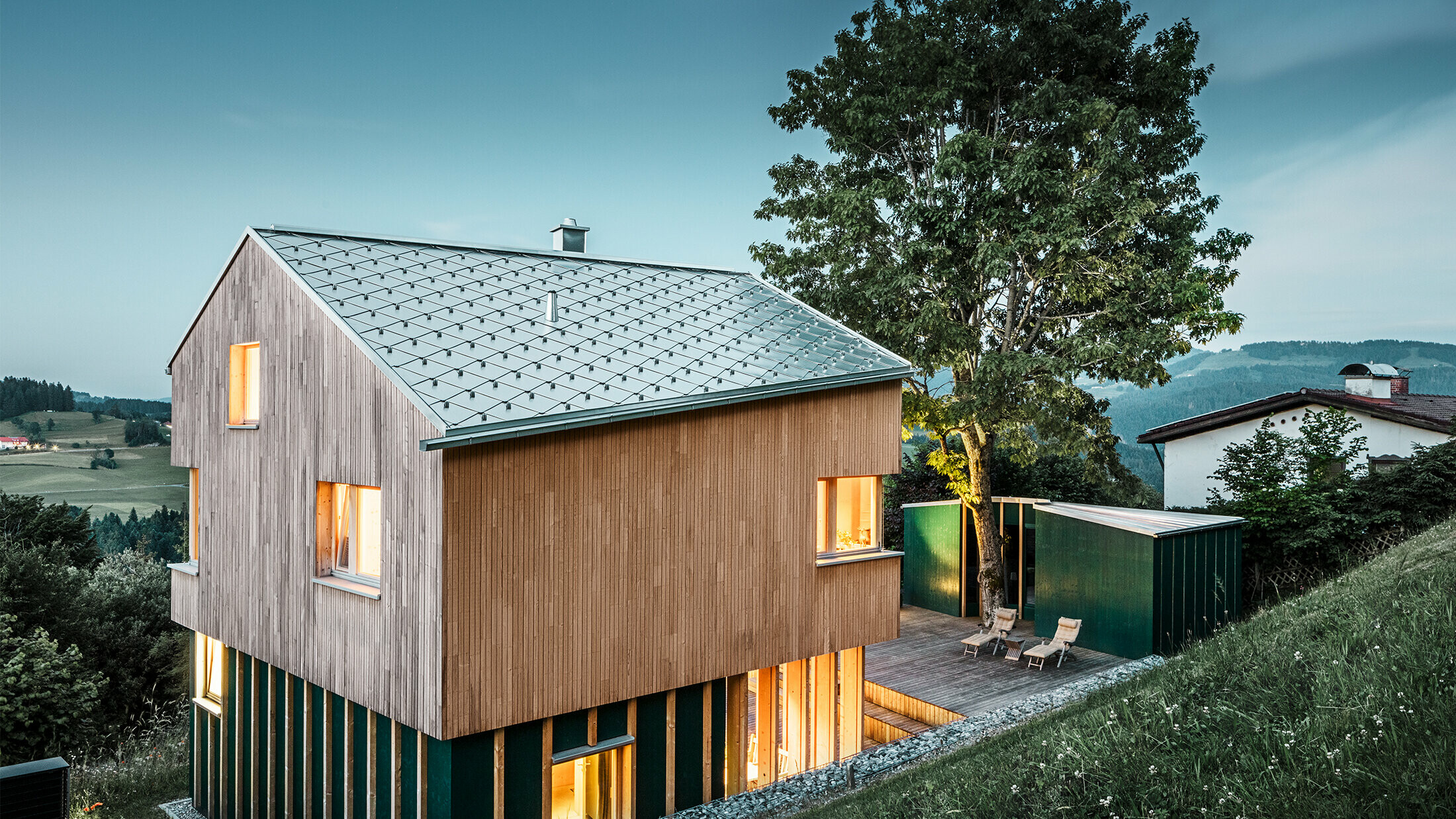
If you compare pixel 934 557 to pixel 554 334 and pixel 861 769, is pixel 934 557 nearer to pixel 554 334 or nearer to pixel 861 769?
pixel 861 769

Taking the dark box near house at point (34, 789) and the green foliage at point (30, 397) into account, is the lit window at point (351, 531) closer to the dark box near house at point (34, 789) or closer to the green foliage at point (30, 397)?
the dark box near house at point (34, 789)

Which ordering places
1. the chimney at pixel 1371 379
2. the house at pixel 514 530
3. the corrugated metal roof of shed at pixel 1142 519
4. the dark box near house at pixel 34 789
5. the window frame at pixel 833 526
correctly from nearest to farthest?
the dark box near house at pixel 34 789 → the house at pixel 514 530 → the window frame at pixel 833 526 → the corrugated metal roof of shed at pixel 1142 519 → the chimney at pixel 1371 379

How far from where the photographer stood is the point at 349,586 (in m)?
8.02

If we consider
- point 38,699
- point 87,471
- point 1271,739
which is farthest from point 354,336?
point 87,471

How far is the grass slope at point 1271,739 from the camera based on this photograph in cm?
358

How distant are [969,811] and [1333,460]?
51.7 feet

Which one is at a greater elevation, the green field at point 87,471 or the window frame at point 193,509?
the window frame at point 193,509

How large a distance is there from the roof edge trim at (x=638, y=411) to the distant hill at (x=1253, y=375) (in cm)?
2707

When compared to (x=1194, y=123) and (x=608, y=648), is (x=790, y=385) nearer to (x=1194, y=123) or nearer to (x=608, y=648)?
(x=608, y=648)

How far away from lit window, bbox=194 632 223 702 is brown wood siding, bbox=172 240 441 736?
1.21 ft

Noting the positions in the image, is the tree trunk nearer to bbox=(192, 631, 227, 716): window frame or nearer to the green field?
bbox=(192, 631, 227, 716): window frame

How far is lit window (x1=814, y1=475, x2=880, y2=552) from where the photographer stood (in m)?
10.2

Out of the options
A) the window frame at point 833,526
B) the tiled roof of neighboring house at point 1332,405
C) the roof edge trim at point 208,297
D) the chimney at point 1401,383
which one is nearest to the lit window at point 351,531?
the roof edge trim at point 208,297

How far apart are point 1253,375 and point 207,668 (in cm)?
5337
